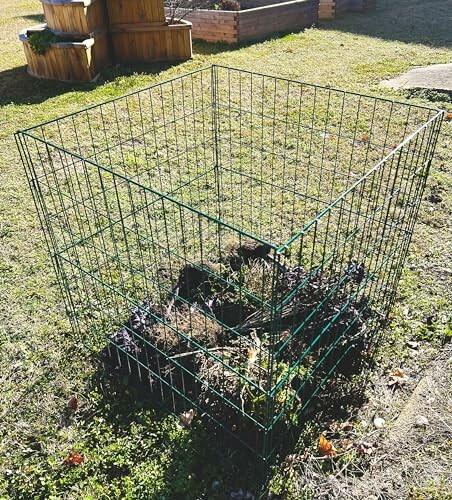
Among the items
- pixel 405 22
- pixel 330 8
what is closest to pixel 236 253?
pixel 330 8

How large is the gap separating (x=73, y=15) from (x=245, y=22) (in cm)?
364

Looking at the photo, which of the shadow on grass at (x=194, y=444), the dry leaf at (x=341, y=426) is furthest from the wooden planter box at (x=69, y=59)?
the dry leaf at (x=341, y=426)

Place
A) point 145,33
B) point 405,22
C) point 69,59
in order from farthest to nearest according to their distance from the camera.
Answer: point 405,22 → point 145,33 → point 69,59

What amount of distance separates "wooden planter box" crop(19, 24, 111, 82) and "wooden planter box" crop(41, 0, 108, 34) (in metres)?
0.14

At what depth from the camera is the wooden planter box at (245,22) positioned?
955cm

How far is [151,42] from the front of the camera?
834 cm

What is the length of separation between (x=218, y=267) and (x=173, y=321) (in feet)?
2.20

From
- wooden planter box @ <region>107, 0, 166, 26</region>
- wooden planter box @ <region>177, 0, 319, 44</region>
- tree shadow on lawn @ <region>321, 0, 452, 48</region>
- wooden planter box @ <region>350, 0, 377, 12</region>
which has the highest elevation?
wooden planter box @ <region>107, 0, 166, 26</region>

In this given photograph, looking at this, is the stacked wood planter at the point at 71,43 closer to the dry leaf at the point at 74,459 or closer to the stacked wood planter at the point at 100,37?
the stacked wood planter at the point at 100,37

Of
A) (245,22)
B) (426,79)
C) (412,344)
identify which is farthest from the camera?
(245,22)

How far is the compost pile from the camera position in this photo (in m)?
2.47

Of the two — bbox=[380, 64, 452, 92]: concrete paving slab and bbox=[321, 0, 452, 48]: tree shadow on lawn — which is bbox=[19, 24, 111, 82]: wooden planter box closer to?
bbox=[380, 64, 452, 92]: concrete paving slab

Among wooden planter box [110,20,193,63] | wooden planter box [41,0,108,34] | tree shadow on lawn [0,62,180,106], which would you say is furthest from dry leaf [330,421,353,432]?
wooden planter box [110,20,193,63]

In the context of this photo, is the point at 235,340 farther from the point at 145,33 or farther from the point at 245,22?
the point at 245,22
